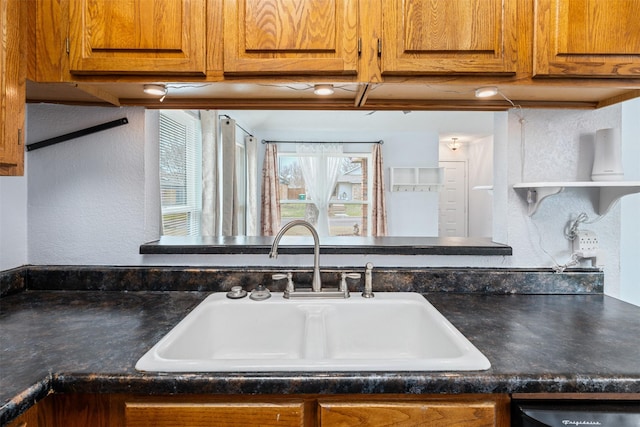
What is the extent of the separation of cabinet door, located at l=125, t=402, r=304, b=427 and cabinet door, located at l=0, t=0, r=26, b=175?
75 centimetres

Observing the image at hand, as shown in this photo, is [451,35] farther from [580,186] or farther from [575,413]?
[575,413]

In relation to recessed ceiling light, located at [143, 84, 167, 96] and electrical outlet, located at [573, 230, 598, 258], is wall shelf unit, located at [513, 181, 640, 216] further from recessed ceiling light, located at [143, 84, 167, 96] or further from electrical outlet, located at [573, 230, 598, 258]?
recessed ceiling light, located at [143, 84, 167, 96]

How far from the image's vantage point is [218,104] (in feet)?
4.66

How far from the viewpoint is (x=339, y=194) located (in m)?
5.62

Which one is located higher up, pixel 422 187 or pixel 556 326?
pixel 422 187

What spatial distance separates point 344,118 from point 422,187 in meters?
1.70

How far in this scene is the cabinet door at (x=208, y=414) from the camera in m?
0.76

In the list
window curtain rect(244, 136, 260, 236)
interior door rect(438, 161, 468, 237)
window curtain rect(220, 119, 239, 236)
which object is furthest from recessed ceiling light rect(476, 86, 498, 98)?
interior door rect(438, 161, 468, 237)

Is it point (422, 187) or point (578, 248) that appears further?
point (422, 187)

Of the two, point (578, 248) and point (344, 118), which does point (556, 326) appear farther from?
point (344, 118)

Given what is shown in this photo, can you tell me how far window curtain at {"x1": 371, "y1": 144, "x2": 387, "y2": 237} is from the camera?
17.6 feet

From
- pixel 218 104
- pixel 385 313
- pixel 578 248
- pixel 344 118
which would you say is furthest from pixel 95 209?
pixel 344 118

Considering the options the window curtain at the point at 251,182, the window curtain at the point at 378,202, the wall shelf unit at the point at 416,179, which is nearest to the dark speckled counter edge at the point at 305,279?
the window curtain at the point at 251,182

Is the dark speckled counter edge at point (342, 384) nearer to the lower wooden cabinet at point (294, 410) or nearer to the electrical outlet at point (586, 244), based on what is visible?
the lower wooden cabinet at point (294, 410)
